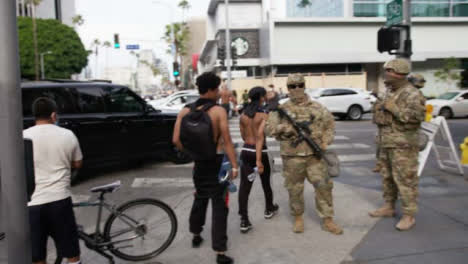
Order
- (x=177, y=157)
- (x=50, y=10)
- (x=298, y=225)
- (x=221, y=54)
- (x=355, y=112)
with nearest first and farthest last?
(x=298, y=225) → (x=177, y=157) → (x=355, y=112) → (x=221, y=54) → (x=50, y=10)

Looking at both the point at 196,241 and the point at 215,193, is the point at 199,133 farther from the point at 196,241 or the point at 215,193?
the point at 196,241

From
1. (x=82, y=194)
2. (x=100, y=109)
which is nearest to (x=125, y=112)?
(x=100, y=109)

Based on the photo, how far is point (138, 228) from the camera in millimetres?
4281

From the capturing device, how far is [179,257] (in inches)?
176

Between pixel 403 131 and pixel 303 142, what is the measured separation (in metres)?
1.16

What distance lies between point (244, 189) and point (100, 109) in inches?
166

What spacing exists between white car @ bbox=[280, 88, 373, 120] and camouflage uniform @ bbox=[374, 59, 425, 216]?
1614cm

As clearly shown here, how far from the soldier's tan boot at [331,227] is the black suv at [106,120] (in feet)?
15.8

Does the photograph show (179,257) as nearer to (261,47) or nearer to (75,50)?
(261,47)

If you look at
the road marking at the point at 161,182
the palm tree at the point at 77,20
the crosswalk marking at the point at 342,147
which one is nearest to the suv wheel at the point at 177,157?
the road marking at the point at 161,182

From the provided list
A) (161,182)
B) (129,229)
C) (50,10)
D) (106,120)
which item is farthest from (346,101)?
(50,10)

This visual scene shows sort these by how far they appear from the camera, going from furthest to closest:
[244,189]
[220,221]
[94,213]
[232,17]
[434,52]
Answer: [232,17] → [434,52] → [94,213] → [244,189] → [220,221]

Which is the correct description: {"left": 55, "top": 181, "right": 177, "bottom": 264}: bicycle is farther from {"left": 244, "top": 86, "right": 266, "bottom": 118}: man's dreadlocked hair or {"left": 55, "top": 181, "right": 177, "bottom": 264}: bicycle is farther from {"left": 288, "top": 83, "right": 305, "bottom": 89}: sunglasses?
{"left": 288, "top": 83, "right": 305, "bottom": 89}: sunglasses

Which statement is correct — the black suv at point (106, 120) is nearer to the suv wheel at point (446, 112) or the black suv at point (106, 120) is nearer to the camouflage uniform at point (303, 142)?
the camouflage uniform at point (303, 142)
